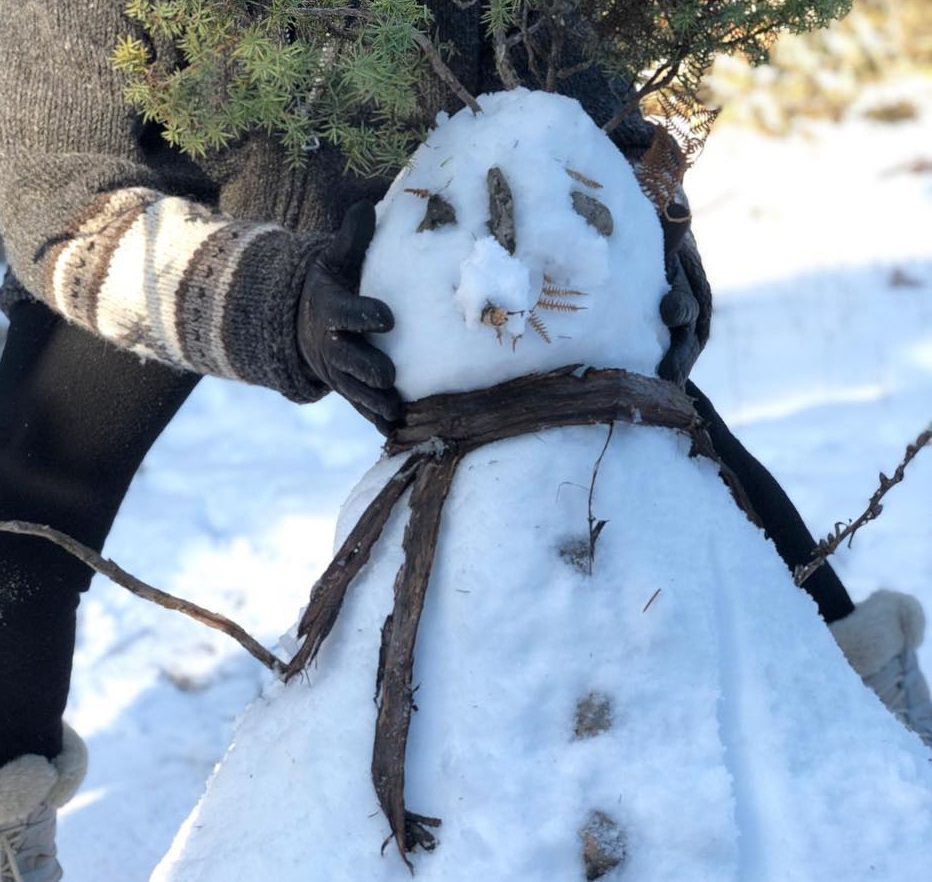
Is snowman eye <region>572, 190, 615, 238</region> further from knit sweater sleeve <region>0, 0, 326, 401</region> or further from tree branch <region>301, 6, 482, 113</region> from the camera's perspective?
knit sweater sleeve <region>0, 0, 326, 401</region>

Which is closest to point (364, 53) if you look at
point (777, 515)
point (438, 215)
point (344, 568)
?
point (438, 215)

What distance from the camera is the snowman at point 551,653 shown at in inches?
40.7

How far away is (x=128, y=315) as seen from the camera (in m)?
1.31

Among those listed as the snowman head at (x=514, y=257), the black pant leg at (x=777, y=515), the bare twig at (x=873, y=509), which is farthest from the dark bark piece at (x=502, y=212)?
the black pant leg at (x=777, y=515)

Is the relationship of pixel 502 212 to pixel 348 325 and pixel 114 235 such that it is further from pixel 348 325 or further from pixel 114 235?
pixel 114 235

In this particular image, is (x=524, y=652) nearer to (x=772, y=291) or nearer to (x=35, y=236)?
(x=35, y=236)

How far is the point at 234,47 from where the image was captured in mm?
1210

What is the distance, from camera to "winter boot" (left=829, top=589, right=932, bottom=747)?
1.67m

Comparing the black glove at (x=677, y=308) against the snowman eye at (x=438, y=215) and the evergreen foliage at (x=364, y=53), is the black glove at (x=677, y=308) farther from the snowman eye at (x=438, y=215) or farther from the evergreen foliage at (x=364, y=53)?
the snowman eye at (x=438, y=215)

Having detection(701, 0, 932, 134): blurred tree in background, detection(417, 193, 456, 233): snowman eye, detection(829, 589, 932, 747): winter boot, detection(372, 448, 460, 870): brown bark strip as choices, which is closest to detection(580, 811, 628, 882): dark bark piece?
detection(372, 448, 460, 870): brown bark strip

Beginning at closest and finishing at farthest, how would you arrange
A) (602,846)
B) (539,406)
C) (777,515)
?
(602,846)
(539,406)
(777,515)

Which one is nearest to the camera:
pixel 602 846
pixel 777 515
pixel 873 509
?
pixel 602 846

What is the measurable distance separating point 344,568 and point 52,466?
0.55 metres

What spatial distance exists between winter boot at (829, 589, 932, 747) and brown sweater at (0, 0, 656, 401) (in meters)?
0.74
